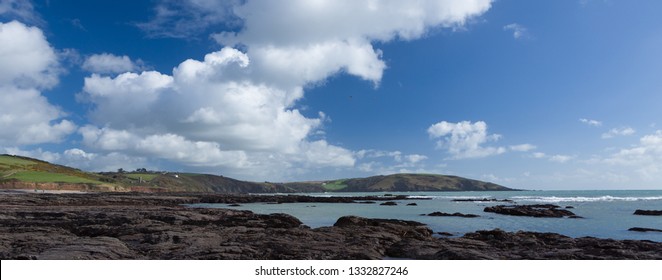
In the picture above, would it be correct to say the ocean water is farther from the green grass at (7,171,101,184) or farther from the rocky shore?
the green grass at (7,171,101,184)

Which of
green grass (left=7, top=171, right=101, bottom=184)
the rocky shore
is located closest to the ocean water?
the rocky shore

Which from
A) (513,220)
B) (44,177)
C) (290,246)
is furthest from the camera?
(44,177)

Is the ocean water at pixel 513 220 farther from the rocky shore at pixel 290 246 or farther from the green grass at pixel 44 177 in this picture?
the green grass at pixel 44 177

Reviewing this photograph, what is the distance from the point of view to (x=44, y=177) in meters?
133

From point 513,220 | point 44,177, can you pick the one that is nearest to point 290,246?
point 513,220

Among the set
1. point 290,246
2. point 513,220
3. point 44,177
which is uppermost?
point 44,177

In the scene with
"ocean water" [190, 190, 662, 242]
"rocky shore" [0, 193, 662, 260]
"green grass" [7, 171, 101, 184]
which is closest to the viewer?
"rocky shore" [0, 193, 662, 260]

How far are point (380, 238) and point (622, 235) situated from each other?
22.6 m

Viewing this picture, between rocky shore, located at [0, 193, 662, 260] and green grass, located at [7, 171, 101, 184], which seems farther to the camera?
green grass, located at [7, 171, 101, 184]

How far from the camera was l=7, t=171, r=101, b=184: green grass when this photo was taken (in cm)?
12612

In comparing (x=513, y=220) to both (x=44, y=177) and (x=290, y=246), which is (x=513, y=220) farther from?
(x=44, y=177)

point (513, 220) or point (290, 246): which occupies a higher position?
point (290, 246)

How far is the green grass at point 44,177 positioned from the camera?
4966 inches
